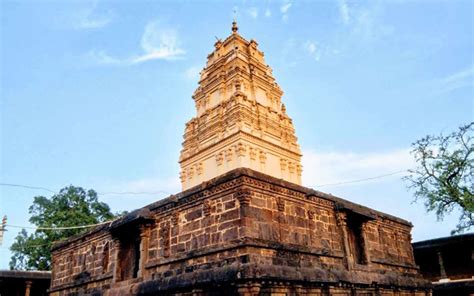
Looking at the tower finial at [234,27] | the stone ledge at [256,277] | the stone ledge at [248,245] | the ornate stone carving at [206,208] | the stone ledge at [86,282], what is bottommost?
the stone ledge at [256,277]

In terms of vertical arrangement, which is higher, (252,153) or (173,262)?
(252,153)

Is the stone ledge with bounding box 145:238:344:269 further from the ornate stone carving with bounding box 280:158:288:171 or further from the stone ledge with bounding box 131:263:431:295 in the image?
the ornate stone carving with bounding box 280:158:288:171

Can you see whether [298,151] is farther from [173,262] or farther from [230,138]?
[173,262]

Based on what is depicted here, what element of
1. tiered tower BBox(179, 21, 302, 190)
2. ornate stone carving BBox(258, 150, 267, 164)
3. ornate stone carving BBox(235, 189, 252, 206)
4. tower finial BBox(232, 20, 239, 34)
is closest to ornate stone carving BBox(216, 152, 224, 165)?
tiered tower BBox(179, 21, 302, 190)

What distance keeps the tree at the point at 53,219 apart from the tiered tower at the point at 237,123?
9.35 meters

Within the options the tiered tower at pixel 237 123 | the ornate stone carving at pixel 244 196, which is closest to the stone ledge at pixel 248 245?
the ornate stone carving at pixel 244 196

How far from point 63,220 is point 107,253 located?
60.2ft

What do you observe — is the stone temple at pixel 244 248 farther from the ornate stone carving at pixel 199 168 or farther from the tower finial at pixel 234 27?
the tower finial at pixel 234 27

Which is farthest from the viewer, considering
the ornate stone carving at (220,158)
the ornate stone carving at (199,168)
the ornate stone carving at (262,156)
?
the ornate stone carving at (199,168)

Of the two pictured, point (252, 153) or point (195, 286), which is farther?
point (252, 153)

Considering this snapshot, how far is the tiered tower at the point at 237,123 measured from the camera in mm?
20828

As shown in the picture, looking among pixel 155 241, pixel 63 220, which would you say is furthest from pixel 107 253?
Result: pixel 63 220

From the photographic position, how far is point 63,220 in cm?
2686

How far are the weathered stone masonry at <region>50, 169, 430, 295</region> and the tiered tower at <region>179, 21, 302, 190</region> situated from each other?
1024 centimetres
